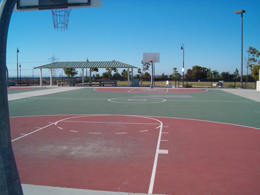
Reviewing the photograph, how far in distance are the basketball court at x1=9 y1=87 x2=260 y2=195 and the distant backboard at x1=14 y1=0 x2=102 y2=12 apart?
3545mm

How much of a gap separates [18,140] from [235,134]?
302 inches

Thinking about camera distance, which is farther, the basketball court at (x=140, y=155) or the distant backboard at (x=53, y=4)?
the basketball court at (x=140, y=155)

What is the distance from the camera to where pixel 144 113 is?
13766 mm

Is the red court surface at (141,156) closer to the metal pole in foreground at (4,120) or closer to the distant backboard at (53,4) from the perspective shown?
the metal pole in foreground at (4,120)

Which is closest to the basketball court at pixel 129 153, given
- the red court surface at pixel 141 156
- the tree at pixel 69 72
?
the red court surface at pixel 141 156

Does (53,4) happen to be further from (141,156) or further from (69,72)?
(69,72)

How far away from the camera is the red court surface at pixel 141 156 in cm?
506

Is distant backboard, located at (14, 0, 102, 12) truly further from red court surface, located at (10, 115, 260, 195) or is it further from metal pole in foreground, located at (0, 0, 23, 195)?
red court surface, located at (10, 115, 260, 195)

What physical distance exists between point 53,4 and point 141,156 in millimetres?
4302

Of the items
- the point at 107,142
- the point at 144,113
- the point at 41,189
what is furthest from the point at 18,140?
the point at 144,113

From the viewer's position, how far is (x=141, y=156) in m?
6.73

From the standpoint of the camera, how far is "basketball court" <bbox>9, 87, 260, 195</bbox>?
199 inches

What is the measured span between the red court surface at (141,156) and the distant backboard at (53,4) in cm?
355

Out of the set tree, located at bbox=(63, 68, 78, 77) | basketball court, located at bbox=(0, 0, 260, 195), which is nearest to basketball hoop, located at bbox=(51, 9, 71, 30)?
basketball court, located at bbox=(0, 0, 260, 195)
